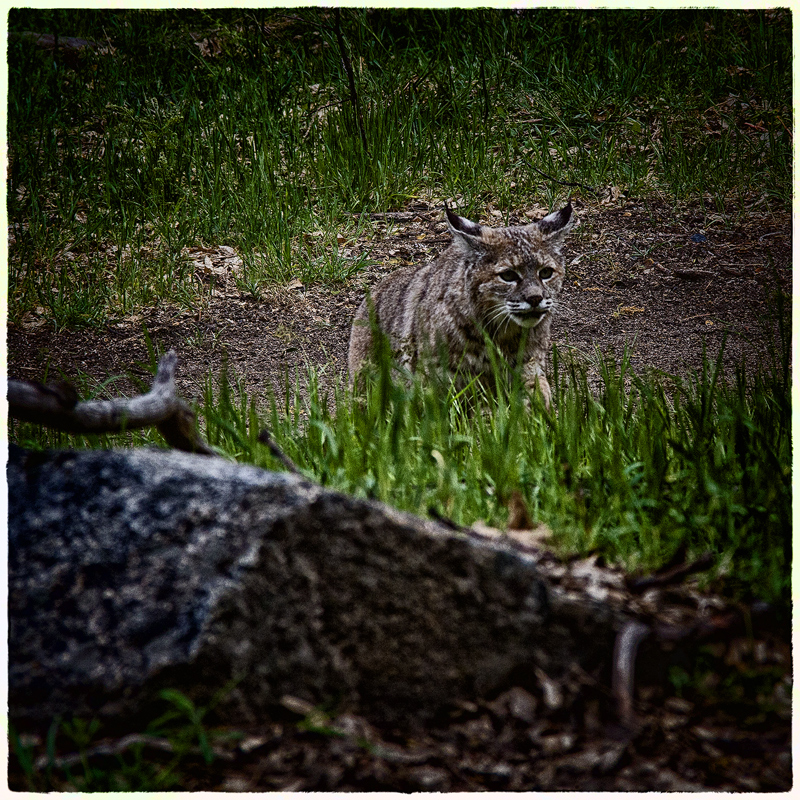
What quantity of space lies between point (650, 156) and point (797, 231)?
275cm

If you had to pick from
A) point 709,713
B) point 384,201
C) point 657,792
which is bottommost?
point 657,792

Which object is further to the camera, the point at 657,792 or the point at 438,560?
the point at 438,560

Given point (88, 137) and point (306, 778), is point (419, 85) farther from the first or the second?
point (306, 778)

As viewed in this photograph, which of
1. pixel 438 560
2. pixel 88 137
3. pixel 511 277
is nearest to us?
pixel 438 560

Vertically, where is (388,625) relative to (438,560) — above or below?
below

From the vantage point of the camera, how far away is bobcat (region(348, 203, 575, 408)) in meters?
4.65

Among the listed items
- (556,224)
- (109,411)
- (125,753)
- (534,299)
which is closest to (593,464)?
(109,411)

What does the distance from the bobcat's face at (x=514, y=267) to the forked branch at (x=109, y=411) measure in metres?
2.33

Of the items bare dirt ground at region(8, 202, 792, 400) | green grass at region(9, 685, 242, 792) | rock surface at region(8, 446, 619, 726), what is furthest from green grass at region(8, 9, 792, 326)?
green grass at region(9, 685, 242, 792)

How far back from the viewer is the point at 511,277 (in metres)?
4.70

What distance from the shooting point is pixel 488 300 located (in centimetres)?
476

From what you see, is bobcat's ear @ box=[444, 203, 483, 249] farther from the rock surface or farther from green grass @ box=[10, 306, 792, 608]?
the rock surface

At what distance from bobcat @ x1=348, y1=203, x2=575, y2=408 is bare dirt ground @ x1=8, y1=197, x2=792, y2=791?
0.51 m

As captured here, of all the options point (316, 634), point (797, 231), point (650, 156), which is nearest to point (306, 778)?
point (316, 634)
